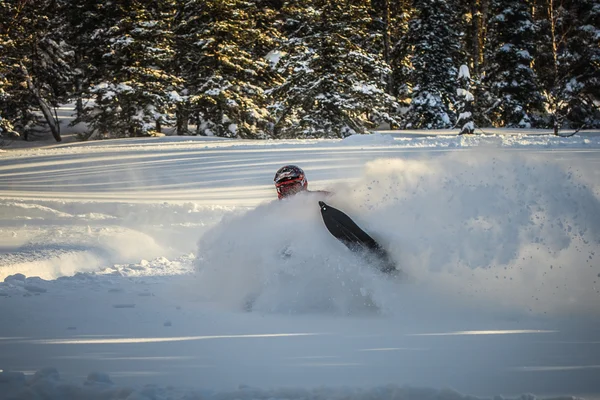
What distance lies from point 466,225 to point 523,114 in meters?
28.1

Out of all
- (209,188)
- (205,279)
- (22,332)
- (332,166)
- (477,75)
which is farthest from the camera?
(477,75)

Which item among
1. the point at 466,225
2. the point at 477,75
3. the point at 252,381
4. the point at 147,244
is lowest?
the point at 147,244

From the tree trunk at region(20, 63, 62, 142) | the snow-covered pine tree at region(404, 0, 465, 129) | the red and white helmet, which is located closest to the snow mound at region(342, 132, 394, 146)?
the snow-covered pine tree at region(404, 0, 465, 129)

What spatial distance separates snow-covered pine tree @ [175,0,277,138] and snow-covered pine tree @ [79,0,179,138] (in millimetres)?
1404

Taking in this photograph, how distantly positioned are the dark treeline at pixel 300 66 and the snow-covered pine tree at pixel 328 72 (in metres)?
0.08

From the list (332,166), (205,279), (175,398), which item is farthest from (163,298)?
(332,166)

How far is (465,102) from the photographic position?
2739 centimetres

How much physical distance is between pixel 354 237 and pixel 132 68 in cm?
2839

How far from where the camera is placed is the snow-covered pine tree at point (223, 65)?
31.6 meters

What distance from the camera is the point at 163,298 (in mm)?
7352

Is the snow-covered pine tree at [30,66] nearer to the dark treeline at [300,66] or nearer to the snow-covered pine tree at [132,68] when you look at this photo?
the dark treeline at [300,66]

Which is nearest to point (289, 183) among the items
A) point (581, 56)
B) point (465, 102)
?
point (465, 102)

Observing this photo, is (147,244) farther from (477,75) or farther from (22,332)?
(477,75)

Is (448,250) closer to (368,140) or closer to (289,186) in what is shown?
(289,186)
